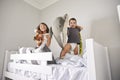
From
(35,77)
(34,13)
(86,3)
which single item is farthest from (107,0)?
(34,13)

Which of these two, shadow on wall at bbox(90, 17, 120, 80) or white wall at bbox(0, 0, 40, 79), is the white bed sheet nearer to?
shadow on wall at bbox(90, 17, 120, 80)

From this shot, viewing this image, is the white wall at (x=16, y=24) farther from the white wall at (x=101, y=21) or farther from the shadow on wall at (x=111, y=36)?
the shadow on wall at (x=111, y=36)

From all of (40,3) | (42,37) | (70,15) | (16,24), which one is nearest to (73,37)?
(42,37)

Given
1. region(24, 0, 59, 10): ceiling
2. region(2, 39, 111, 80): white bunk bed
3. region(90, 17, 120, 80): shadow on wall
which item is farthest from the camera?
region(24, 0, 59, 10): ceiling

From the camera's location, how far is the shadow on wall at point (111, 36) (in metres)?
1.11

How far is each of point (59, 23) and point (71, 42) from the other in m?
0.48

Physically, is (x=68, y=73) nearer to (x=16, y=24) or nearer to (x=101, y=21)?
(x=101, y=21)

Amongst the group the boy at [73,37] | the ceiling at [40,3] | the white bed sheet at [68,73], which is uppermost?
the ceiling at [40,3]

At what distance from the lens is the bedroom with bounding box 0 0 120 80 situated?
1.18 meters

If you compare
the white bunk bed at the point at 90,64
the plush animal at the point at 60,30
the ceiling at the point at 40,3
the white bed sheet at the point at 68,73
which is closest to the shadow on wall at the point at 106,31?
the white bunk bed at the point at 90,64

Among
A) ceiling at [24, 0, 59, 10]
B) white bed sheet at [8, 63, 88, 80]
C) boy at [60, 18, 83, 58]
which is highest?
ceiling at [24, 0, 59, 10]

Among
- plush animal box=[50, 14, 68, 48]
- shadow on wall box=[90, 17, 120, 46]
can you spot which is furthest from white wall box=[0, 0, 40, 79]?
shadow on wall box=[90, 17, 120, 46]

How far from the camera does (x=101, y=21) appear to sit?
4.22 ft

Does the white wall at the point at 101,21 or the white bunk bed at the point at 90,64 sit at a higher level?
the white wall at the point at 101,21
